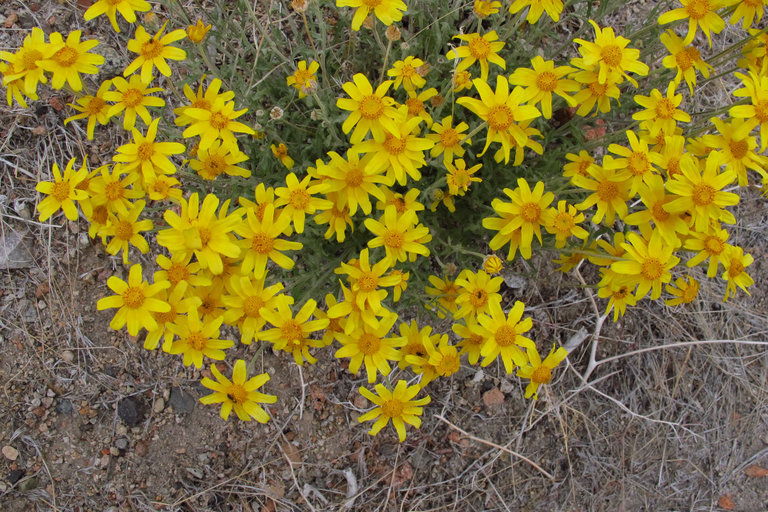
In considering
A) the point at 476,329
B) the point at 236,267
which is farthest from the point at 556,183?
the point at 236,267

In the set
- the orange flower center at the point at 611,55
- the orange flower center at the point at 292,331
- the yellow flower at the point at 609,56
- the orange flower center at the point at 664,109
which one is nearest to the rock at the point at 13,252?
the orange flower center at the point at 292,331

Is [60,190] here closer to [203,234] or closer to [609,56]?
[203,234]

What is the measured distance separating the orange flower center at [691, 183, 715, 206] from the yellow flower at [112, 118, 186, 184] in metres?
2.64

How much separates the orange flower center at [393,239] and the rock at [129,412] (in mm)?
2463

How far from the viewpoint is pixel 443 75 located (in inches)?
168

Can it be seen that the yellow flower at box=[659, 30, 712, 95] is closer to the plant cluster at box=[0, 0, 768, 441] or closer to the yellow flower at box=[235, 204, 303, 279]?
the plant cluster at box=[0, 0, 768, 441]

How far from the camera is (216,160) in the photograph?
10.6 feet

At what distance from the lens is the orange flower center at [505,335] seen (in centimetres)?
317

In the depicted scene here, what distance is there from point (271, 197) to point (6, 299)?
2609 millimetres

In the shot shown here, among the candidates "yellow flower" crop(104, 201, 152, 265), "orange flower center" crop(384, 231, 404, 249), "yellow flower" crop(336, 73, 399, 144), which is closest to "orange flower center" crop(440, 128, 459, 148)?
"yellow flower" crop(336, 73, 399, 144)

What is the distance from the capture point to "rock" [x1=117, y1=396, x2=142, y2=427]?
425 cm

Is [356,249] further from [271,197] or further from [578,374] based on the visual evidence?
[578,374]

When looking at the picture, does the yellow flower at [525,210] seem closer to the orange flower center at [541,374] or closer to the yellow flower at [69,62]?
the orange flower center at [541,374]

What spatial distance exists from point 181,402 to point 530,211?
2869mm
